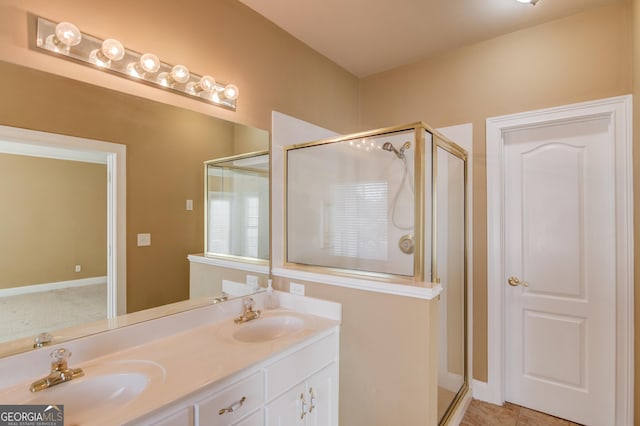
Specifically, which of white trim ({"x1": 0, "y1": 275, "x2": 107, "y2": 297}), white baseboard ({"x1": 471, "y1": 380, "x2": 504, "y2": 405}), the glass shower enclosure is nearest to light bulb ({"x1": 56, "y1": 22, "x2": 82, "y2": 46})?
white trim ({"x1": 0, "y1": 275, "x2": 107, "y2": 297})

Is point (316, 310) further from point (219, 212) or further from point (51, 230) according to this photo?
point (51, 230)

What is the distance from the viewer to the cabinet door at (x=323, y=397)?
5.53ft

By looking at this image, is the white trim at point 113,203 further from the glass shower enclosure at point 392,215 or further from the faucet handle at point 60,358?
the glass shower enclosure at point 392,215

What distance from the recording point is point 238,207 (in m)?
2.07

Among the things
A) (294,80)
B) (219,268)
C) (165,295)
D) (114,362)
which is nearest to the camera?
A: (114,362)

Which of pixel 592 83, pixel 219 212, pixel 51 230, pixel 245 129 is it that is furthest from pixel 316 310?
pixel 592 83

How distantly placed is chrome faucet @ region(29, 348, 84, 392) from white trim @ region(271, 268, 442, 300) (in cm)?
121

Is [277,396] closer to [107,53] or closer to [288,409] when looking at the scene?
[288,409]

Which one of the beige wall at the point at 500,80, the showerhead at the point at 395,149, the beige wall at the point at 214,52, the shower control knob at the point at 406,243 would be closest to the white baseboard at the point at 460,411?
the beige wall at the point at 500,80

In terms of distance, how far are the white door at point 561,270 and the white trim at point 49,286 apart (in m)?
2.65

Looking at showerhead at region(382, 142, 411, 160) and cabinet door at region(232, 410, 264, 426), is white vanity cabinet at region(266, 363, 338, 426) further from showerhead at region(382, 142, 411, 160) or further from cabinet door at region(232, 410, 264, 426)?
showerhead at region(382, 142, 411, 160)

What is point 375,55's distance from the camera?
263 cm

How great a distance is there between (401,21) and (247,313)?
2.21 metres

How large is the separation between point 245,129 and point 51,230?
3.74 feet
